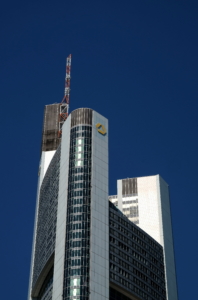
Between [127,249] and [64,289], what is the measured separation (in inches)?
1183

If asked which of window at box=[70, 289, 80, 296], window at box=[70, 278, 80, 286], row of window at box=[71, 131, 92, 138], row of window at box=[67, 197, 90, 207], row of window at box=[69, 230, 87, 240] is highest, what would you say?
row of window at box=[71, 131, 92, 138]

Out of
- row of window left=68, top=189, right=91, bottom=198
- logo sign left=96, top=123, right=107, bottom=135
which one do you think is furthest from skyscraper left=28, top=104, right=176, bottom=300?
row of window left=68, top=189, right=91, bottom=198

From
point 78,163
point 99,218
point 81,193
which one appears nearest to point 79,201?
point 81,193

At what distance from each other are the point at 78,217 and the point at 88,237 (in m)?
6.25

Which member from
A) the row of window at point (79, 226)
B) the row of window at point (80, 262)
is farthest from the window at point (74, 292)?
the row of window at point (79, 226)

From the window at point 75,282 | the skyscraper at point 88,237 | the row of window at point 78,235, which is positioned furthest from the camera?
the row of window at point 78,235

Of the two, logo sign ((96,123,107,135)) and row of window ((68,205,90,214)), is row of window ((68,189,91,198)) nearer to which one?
row of window ((68,205,90,214))

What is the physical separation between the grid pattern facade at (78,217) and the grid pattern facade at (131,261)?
1055 centimetres

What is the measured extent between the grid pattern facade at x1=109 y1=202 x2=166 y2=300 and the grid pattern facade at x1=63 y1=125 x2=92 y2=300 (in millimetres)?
10545

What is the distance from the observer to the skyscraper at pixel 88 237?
165 meters

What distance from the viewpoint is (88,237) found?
169250mm

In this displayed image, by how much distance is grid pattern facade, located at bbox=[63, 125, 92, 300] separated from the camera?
16175 cm

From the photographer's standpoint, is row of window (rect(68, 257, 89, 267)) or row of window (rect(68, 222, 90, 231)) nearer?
row of window (rect(68, 257, 89, 267))

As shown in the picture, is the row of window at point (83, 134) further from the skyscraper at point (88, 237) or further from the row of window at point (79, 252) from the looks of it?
the row of window at point (79, 252)
